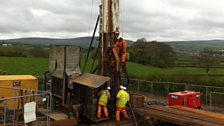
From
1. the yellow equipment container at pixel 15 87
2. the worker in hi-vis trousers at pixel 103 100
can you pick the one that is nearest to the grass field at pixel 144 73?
the worker in hi-vis trousers at pixel 103 100

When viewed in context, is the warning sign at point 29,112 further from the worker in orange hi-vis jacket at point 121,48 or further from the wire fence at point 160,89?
the wire fence at point 160,89

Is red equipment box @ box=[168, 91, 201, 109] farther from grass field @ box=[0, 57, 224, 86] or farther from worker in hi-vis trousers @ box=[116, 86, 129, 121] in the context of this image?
grass field @ box=[0, 57, 224, 86]

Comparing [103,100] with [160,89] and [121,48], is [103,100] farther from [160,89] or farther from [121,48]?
[160,89]

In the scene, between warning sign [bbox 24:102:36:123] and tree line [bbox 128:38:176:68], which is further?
tree line [bbox 128:38:176:68]

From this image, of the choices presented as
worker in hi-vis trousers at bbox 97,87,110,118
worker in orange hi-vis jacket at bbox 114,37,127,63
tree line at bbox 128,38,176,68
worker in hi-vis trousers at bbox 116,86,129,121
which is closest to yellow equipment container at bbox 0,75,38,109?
worker in hi-vis trousers at bbox 97,87,110,118

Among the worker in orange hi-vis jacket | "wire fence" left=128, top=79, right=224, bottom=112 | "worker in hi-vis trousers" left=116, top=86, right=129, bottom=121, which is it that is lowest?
"wire fence" left=128, top=79, right=224, bottom=112

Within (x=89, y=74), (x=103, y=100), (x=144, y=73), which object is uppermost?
(x=89, y=74)

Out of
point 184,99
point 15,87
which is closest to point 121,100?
point 184,99

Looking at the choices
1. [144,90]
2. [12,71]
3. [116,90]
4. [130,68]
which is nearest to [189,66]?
[130,68]

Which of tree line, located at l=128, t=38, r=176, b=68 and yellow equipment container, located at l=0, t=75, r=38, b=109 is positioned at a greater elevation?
tree line, located at l=128, t=38, r=176, b=68

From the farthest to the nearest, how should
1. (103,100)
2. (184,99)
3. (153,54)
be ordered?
(153,54) → (184,99) → (103,100)

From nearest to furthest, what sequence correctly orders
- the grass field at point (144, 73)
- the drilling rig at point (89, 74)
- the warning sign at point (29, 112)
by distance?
the warning sign at point (29, 112) < the drilling rig at point (89, 74) < the grass field at point (144, 73)

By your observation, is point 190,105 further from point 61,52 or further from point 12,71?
point 12,71

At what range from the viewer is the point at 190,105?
14172mm
